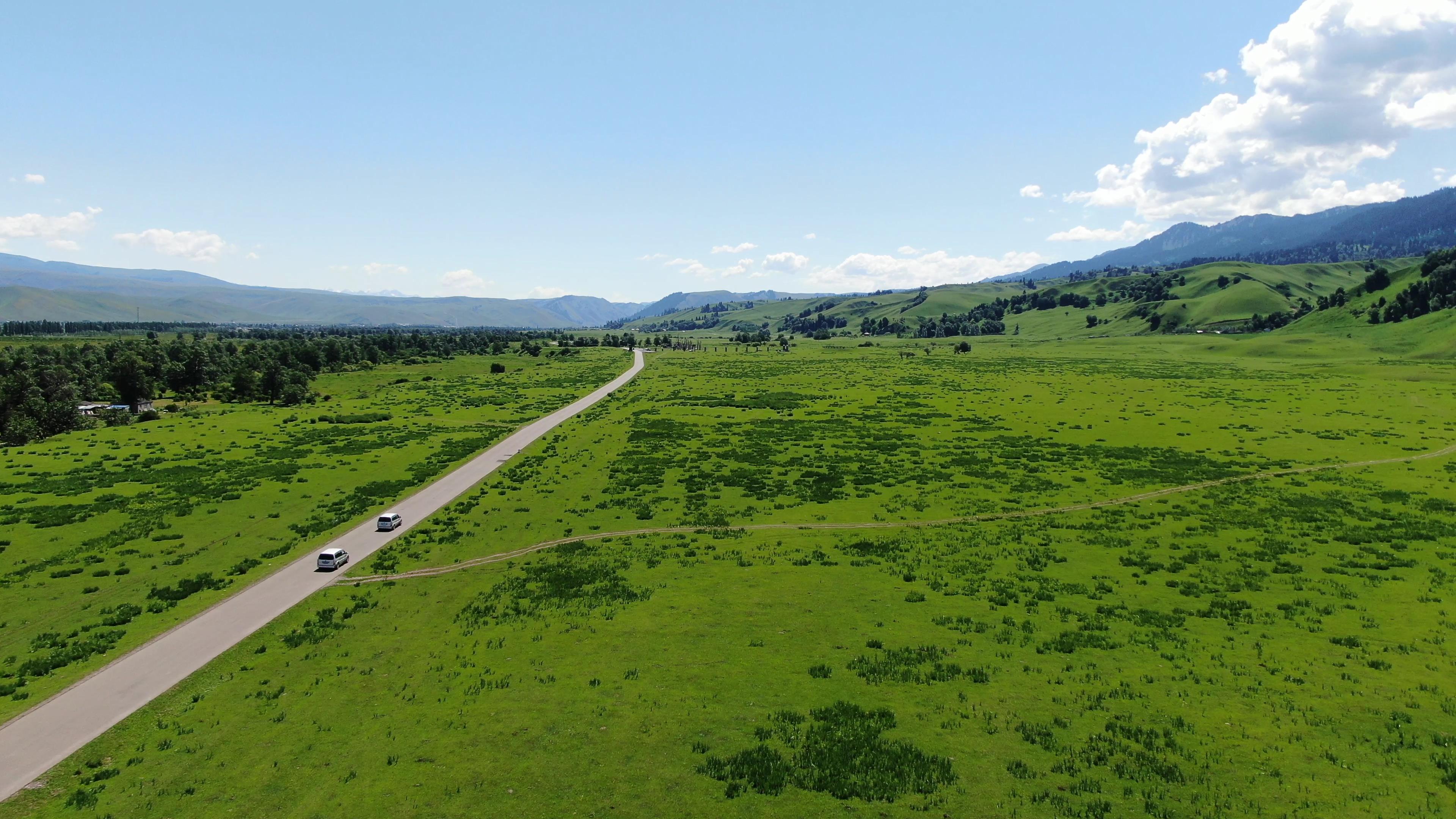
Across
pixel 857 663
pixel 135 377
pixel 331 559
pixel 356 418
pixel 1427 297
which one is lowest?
pixel 857 663

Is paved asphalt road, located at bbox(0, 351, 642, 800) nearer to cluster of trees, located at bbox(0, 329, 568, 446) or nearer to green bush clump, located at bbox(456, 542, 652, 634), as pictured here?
green bush clump, located at bbox(456, 542, 652, 634)

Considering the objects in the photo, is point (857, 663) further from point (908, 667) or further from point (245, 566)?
point (245, 566)

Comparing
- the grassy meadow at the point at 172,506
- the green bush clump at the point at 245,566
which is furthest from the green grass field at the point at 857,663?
the grassy meadow at the point at 172,506

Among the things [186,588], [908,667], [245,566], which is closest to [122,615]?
[186,588]

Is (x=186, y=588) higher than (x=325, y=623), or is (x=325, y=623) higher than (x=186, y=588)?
(x=186, y=588)

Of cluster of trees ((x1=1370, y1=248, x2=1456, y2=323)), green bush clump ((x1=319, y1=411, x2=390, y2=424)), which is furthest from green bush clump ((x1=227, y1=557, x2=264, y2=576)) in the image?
cluster of trees ((x1=1370, y1=248, x2=1456, y2=323))

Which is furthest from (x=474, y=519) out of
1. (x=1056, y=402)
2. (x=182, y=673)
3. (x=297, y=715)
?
(x=1056, y=402)

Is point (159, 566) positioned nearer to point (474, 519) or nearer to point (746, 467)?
point (474, 519)
